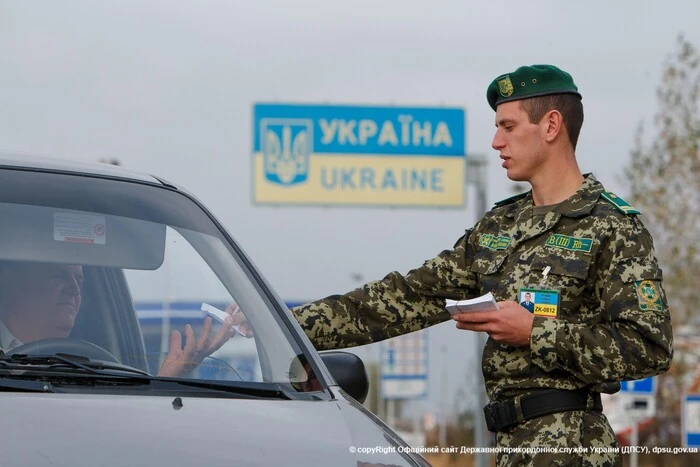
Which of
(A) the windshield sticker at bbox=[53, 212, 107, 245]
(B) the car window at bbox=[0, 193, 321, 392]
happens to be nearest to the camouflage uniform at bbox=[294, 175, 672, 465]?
(B) the car window at bbox=[0, 193, 321, 392]

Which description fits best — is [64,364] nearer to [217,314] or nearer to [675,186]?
[217,314]

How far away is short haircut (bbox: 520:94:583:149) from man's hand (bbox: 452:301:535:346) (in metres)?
0.69

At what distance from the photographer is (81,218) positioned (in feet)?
12.8

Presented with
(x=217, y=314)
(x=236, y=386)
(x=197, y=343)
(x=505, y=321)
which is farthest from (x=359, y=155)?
(x=236, y=386)

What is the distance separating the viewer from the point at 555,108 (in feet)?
15.4

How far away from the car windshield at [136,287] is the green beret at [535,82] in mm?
1176

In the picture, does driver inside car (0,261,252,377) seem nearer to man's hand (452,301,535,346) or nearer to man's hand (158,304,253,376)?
man's hand (158,304,253,376)

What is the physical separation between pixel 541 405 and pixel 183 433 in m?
1.64

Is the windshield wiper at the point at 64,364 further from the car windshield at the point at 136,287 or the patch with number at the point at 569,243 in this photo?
the patch with number at the point at 569,243

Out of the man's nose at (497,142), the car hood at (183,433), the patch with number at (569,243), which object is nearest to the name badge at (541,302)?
the patch with number at (569,243)

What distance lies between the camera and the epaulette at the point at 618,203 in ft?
14.9

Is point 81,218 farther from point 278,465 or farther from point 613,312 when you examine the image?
point 613,312

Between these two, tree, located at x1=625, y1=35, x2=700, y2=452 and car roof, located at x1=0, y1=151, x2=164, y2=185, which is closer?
car roof, located at x1=0, y1=151, x2=164, y2=185

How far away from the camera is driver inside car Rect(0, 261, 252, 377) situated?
364 centimetres
